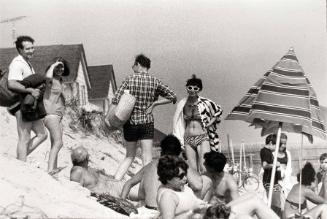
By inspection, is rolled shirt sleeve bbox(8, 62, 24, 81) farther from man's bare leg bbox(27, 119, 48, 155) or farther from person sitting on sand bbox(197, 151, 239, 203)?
person sitting on sand bbox(197, 151, 239, 203)

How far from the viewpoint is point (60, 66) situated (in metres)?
8.61

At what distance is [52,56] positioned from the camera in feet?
123

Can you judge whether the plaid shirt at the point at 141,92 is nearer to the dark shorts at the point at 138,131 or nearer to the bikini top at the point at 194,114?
the dark shorts at the point at 138,131

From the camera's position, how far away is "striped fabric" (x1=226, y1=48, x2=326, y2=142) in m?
8.48

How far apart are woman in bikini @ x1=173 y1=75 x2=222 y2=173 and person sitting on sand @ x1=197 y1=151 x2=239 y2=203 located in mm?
1685

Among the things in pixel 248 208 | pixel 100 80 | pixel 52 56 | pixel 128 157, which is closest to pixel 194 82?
pixel 128 157

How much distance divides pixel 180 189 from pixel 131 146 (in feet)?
8.87

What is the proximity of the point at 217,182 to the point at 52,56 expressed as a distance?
3084 centimetres

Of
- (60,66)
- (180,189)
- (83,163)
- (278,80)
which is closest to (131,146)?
(83,163)

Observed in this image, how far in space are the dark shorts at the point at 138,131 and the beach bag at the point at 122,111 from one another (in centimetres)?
12

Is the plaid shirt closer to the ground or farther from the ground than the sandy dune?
farther from the ground

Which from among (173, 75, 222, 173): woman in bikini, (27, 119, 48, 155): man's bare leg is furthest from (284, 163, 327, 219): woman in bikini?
(27, 119, 48, 155): man's bare leg

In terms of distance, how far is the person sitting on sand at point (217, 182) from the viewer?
7.57 metres

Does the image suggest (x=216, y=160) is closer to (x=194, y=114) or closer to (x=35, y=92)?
(x=194, y=114)
